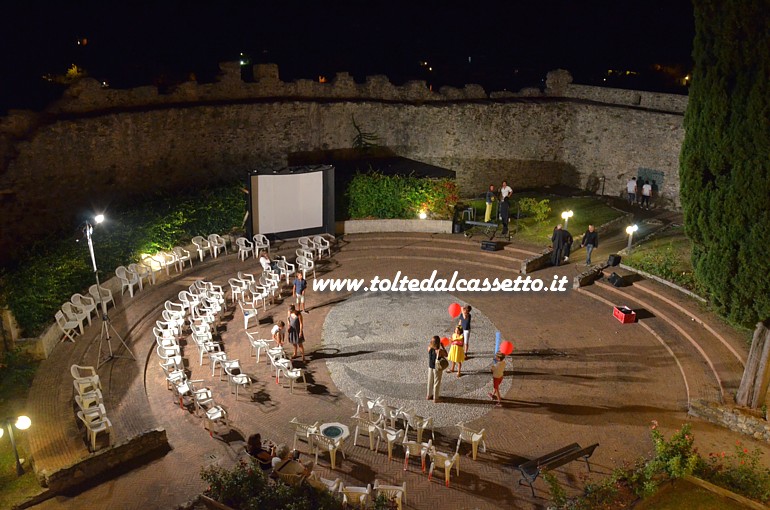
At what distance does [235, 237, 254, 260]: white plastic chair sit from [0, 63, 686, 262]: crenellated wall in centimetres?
443

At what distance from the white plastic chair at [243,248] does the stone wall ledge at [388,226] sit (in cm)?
363

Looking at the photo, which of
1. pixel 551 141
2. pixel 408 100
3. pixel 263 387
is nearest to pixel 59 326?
pixel 263 387

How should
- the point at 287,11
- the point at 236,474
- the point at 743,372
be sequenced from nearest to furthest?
the point at 236,474, the point at 743,372, the point at 287,11

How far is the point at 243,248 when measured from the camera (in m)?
21.5

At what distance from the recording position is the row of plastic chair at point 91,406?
12.5m

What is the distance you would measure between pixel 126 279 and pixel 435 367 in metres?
9.70

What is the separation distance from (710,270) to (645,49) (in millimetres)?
29125

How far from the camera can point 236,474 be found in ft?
33.2

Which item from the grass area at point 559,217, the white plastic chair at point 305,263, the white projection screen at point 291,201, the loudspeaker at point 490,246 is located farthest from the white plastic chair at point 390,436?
the grass area at point 559,217

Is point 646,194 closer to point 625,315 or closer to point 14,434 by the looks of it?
point 625,315

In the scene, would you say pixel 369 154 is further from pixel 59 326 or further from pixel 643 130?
pixel 59 326

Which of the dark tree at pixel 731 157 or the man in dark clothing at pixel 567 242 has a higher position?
the dark tree at pixel 731 157

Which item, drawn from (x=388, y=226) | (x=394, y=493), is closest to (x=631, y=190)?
(x=388, y=226)

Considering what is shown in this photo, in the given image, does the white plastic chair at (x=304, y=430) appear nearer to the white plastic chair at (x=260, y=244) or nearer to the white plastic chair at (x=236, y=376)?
the white plastic chair at (x=236, y=376)
